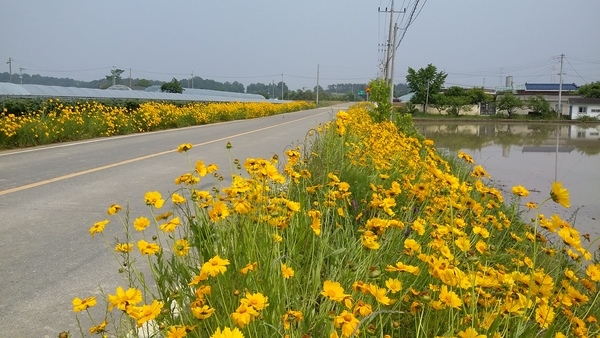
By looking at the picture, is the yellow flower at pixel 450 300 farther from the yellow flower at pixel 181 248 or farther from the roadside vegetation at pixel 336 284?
the yellow flower at pixel 181 248

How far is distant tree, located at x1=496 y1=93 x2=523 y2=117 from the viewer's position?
58.3 meters

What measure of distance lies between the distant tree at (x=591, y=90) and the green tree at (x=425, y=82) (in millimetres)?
18758

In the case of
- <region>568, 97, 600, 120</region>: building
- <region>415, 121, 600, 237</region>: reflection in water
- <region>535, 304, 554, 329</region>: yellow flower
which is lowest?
<region>415, 121, 600, 237</region>: reflection in water

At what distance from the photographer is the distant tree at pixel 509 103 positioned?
58344mm

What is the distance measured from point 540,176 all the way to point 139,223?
1354 cm

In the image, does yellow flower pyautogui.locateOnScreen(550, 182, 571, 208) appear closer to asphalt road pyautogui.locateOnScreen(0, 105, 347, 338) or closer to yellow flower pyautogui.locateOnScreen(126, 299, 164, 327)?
yellow flower pyautogui.locateOnScreen(126, 299, 164, 327)

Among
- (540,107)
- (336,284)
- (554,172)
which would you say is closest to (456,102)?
(540,107)

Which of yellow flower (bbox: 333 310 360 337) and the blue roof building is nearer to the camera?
yellow flower (bbox: 333 310 360 337)

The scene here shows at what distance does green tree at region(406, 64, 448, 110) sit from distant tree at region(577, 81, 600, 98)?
18758 millimetres

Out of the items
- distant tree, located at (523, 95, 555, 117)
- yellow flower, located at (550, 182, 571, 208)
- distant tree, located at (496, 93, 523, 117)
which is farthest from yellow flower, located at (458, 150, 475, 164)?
distant tree, located at (523, 95, 555, 117)

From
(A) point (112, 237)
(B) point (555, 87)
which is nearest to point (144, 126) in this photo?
(A) point (112, 237)

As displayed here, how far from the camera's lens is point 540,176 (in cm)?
1344

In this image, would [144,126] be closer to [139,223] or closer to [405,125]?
[405,125]

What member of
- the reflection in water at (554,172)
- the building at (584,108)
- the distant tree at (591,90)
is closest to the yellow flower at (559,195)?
the reflection in water at (554,172)
